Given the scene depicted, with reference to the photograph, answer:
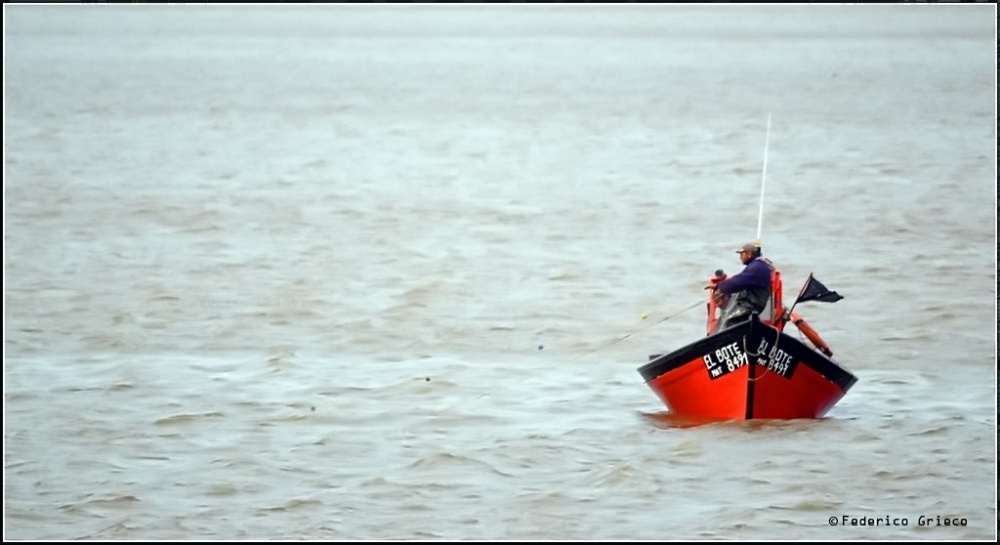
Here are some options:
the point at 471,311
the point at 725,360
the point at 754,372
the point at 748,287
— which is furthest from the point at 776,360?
the point at 471,311

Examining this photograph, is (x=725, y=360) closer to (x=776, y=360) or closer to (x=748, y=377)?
(x=748, y=377)

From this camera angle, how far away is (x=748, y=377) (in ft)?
51.3

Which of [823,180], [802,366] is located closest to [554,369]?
[802,366]

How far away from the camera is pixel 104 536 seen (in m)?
13.8

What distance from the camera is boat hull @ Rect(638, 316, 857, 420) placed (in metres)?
15.5

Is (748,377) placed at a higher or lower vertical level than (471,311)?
higher

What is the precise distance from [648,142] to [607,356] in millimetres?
25956

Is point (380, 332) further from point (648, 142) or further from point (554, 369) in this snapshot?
point (648, 142)

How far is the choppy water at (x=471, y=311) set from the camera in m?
14.6

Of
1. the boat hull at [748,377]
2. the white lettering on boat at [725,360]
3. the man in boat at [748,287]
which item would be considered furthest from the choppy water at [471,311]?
the man in boat at [748,287]

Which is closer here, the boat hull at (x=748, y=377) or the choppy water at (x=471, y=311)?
the choppy water at (x=471, y=311)

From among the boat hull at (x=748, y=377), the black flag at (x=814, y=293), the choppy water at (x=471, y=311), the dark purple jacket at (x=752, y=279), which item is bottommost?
the choppy water at (x=471, y=311)

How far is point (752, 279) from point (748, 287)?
3.5 inches

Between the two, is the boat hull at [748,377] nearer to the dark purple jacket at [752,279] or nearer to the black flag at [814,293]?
the dark purple jacket at [752,279]
